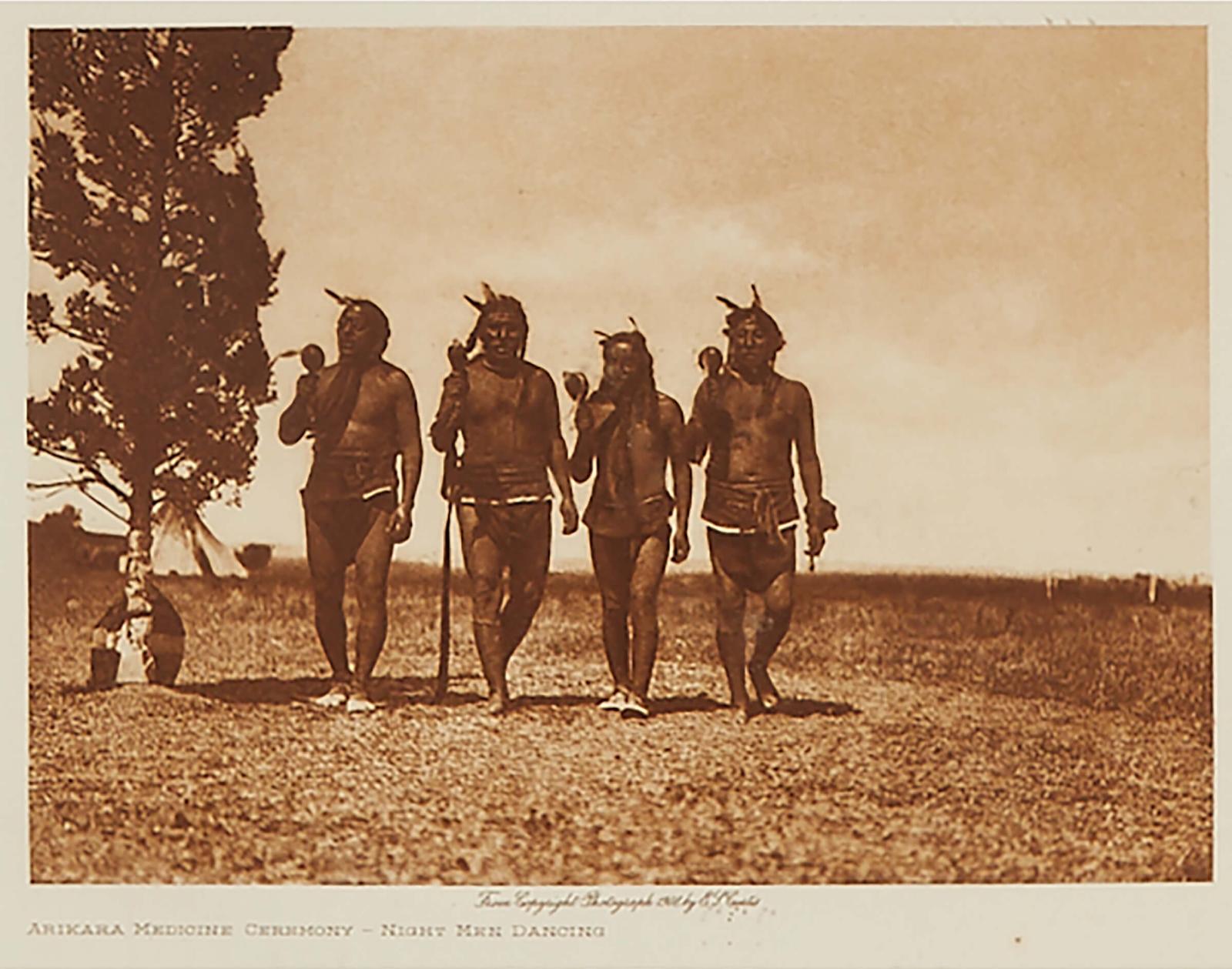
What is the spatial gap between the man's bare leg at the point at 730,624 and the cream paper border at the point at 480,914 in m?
0.66

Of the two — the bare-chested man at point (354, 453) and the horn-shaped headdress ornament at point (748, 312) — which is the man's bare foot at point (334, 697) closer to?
the bare-chested man at point (354, 453)

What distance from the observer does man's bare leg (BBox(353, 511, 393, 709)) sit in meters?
5.96

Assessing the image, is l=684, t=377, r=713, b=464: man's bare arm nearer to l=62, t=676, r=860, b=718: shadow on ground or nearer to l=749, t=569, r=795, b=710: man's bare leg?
l=749, t=569, r=795, b=710: man's bare leg

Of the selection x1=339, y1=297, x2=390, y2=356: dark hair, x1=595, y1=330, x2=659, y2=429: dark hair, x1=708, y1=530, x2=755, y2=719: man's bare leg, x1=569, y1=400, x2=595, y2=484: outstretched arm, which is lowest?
x1=708, y1=530, x2=755, y2=719: man's bare leg

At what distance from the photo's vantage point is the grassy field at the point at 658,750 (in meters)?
5.78

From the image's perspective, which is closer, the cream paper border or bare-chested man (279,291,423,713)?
the cream paper border

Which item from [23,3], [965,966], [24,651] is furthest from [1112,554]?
[23,3]

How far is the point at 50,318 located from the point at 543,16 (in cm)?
197

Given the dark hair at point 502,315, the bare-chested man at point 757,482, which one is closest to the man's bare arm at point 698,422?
the bare-chested man at point 757,482

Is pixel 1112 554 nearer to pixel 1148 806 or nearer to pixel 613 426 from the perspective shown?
pixel 1148 806

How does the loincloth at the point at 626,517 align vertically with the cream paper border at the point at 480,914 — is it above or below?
above

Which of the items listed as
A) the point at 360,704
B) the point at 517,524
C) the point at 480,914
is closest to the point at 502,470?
the point at 517,524

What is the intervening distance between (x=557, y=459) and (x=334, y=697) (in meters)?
1.11

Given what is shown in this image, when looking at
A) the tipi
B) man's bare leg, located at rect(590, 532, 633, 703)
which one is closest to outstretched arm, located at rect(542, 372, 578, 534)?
man's bare leg, located at rect(590, 532, 633, 703)
